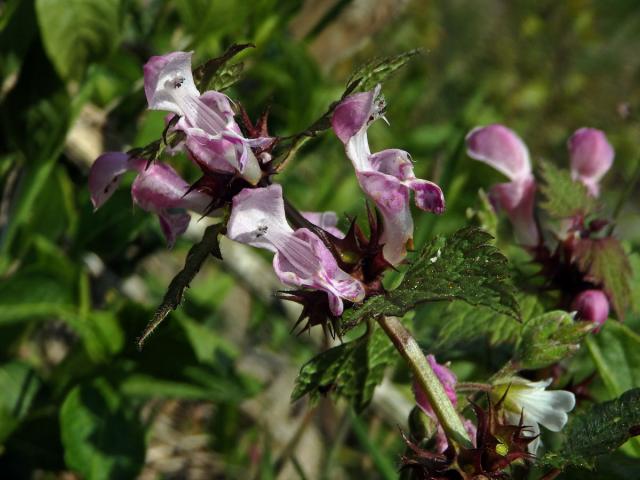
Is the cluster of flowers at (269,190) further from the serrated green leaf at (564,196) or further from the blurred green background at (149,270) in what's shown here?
the serrated green leaf at (564,196)

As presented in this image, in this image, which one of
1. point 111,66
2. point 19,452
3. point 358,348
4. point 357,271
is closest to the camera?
point 357,271

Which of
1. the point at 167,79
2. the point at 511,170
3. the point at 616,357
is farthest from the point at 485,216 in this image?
the point at 167,79

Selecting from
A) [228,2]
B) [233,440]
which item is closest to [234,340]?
[233,440]

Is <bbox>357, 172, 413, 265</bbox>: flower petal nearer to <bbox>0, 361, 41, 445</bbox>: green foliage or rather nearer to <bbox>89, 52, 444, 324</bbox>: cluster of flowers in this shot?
<bbox>89, 52, 444, 324</bbox>: cluster of flowers

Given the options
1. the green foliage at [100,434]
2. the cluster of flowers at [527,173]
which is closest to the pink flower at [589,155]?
the cluster of flowers at [527,173]

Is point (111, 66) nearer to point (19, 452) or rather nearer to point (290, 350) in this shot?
point (19, 452)

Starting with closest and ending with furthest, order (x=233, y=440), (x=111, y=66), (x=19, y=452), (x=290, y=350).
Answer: (x=19, y=452)
(x=111, y=66)
(x=233, y=440)
(x=290, y=350)
